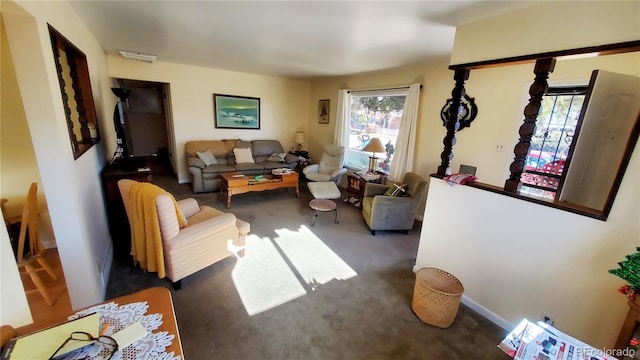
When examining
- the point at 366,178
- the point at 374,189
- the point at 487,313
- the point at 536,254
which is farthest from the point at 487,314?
the point at 366,178

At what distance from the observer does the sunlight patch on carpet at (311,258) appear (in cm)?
247

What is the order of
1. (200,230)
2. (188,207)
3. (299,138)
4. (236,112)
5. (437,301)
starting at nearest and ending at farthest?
(437,301) → (200,230) → (188,207) → (236,112) → (299,138)

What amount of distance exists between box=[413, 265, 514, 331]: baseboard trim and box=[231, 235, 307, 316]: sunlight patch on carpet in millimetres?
1402

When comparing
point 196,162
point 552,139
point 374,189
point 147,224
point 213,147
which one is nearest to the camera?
point 147,224

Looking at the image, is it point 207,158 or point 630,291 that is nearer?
point 630,291

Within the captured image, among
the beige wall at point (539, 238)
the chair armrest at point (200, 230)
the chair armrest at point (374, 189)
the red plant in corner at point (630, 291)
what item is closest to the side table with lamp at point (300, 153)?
the chair armrest at point (374, 189)

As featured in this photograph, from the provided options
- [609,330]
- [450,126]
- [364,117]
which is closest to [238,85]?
[364,117]

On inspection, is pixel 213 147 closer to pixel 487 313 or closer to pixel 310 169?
pixel 310 169

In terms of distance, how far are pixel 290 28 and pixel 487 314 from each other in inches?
119

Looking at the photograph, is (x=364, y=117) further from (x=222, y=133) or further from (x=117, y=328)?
(x=117, y=328)

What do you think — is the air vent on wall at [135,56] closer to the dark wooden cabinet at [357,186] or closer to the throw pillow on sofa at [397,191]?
the dark wooden cabinet at [357,186]

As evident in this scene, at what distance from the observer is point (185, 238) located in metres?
2.07

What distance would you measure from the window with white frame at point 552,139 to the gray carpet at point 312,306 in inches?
66.4

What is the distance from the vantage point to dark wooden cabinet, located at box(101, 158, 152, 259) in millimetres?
2646
